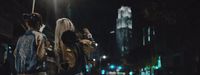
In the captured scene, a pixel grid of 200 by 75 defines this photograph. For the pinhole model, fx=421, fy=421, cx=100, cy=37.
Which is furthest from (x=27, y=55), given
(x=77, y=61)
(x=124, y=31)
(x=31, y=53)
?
(x=124, y=31)

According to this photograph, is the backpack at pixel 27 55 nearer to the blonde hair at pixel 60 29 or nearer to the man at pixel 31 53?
the man at pixel 31 53

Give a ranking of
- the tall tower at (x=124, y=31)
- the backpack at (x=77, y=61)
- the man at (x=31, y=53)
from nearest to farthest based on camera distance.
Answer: the man at (x=31, y=53) → the backpack at (x=77, y=61) → the tall tower at (x=124, y=31)

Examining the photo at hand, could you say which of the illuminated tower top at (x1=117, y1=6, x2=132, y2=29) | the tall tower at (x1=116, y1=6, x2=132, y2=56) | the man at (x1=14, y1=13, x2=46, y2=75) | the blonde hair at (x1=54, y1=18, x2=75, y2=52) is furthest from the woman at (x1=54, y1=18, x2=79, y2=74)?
the illuminated tower top at (x1=117, y1=6, x2=132, y2=29)

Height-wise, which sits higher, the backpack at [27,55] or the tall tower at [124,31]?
the tall tower at [124,31]

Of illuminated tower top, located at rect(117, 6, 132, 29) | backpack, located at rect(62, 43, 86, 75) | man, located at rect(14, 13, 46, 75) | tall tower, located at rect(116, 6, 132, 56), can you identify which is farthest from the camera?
illuminated tower top, located at rect(117, 6, 132, 29)

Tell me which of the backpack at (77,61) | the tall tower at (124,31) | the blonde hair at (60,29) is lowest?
the backpack at (77,61)

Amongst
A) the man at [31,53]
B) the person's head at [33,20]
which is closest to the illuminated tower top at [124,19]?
the person's head at [33,20]

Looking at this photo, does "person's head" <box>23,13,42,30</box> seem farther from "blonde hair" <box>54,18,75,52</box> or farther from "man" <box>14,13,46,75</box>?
"blonde hair" <box>54,18,75,52</box>

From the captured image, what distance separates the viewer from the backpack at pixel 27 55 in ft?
Answer: 16.1

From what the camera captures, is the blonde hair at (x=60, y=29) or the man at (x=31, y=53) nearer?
the man at (x=31, y=53)

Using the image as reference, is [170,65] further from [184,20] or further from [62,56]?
[62,56]

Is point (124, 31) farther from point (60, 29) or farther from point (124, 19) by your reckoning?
point (60, 29)

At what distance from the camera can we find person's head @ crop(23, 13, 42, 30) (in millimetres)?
4977

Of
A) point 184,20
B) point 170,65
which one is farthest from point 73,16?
point 170,65
